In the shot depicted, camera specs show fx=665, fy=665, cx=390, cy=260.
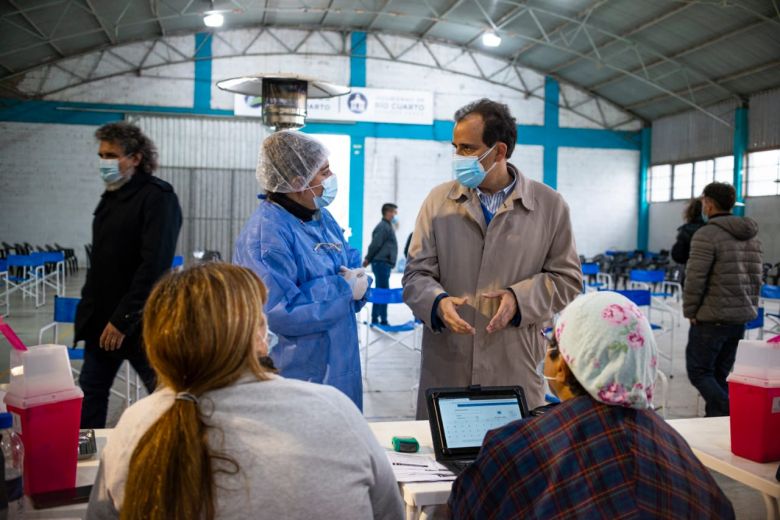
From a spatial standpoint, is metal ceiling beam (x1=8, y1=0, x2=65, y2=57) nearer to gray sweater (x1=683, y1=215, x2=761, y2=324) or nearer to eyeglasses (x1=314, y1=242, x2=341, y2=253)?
eyeglasses (x1=314, y1=242, x2=341, y2=253)

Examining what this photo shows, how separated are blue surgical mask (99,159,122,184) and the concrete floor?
6.80 feet

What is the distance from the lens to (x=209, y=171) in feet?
49.9

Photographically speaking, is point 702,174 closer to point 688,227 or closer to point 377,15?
point 377,15

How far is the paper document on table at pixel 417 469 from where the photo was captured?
161 centimetres

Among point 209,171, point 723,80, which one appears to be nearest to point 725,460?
point 723,80

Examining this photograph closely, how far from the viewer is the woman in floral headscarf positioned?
1.11 m

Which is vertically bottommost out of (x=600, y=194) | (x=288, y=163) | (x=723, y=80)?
(x=288, y=163)

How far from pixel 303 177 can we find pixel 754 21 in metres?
11.1

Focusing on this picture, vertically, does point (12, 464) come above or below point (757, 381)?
below

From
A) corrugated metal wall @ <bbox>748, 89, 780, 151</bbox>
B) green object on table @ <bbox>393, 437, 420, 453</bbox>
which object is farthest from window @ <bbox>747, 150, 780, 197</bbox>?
green object on table @ <bbox>393, 437, 420, 453</bbox>

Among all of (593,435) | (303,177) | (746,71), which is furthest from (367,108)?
(593,435)

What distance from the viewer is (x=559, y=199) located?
90.4 inches

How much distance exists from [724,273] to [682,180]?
42.9ft

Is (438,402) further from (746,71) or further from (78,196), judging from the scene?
(78,196)
